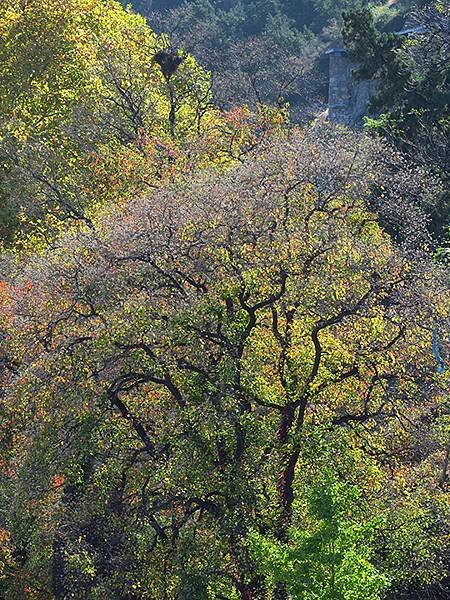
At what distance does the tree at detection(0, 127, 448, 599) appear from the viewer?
13453 millimetres

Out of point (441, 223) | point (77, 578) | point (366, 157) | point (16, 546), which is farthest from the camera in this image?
point (441, 223)

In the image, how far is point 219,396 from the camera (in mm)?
13359

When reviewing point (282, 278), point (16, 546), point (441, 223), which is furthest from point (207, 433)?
point (441, 223)

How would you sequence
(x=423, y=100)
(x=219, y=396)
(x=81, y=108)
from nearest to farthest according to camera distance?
1. (x=219, y=396)
2. (x=81, y=108)
3. (x=423, y=100)

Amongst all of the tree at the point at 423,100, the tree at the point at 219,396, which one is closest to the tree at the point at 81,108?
the tree at the point at 423,100

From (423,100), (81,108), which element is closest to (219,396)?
(81,108)

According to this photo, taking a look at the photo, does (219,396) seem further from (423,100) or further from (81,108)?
(423,100)

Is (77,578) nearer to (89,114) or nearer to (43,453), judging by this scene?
(43,453)

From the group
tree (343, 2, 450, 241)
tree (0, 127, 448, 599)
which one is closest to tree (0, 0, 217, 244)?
tree (343, 2, 450, 241)

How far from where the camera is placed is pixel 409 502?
1405cm

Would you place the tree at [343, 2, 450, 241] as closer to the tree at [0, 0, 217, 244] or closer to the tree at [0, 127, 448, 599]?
the tree at [0, 0, 217, 244]

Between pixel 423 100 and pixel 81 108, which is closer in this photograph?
pixel 81 108

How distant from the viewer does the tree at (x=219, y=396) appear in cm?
1345

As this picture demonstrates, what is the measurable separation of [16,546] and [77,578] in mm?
2068
